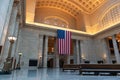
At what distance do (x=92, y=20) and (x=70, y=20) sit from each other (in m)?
4.63

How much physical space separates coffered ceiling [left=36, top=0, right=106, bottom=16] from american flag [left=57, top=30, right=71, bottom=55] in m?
6.63

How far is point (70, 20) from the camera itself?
25109 millimetres

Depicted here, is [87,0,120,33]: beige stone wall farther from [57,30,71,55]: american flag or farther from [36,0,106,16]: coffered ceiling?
[57,30,71,55]: american flag

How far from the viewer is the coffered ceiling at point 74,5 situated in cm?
2170

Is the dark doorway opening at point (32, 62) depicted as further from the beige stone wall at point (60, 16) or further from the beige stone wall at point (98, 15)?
the beige stone wall at point (98, 15)

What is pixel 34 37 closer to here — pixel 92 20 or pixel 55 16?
pixel 55 16

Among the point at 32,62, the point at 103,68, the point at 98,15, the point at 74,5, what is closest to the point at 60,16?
the point at 74,5

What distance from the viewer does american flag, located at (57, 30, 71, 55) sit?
59.9ft

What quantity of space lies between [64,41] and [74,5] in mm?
8131

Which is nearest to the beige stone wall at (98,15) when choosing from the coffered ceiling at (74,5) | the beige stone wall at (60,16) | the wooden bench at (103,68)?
the coffered ceiling at (74,5)

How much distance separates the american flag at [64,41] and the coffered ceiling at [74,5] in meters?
6.63

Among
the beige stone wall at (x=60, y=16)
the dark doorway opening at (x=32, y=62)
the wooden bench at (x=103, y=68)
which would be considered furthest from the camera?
the beige stone wall at (x=60, y=16)


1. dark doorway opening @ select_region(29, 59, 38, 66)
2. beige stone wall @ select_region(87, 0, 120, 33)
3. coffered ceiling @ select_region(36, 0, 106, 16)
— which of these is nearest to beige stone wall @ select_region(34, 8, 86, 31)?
coffered ceiling @ select_region(36, 0, 106, 16)

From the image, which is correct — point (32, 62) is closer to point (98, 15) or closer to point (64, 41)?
point (64, 41)
